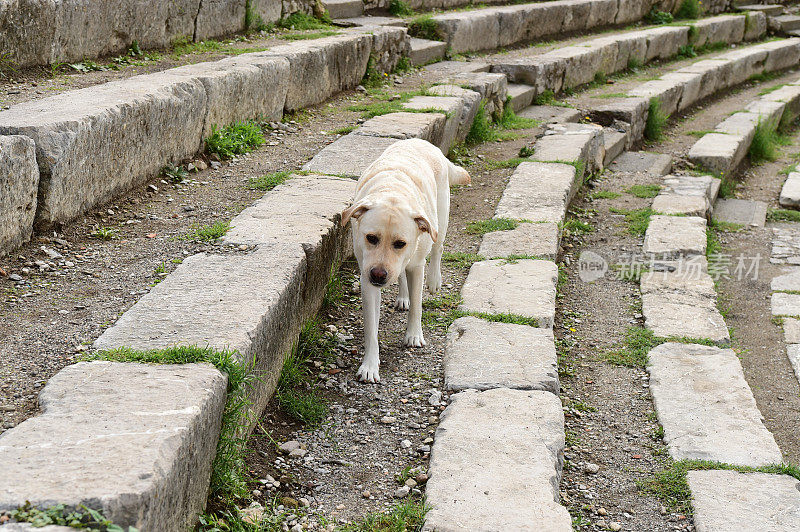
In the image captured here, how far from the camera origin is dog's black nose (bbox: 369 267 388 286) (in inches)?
158

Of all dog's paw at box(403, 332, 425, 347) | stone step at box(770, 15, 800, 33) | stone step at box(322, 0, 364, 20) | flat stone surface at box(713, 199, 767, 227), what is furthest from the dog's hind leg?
stone step at box(770, 15, 800, 33)

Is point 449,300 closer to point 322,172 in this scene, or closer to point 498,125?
point 322,172

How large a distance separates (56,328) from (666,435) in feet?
9.57

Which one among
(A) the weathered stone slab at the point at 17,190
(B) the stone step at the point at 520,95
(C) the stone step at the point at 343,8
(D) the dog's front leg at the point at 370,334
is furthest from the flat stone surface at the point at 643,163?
(A) the weathered stone slab at the point at 17,190

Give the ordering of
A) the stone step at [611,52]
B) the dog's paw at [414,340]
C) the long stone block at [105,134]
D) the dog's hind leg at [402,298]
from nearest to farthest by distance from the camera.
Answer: the long stone block at [105,134] < the dog's paw at [414,340] < the dog's hind leg at [402,298] < the stone step at [611,52]

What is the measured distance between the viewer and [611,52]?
42.4 ft

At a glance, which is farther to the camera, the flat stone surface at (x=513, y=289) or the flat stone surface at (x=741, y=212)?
the flat stone surface at (x=741, y=212)

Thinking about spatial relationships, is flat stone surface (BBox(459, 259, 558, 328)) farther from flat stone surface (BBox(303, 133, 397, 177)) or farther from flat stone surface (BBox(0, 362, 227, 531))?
flat stone surface (BBox(0, 362, 227, 531))

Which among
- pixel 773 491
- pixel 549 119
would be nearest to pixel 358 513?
pixel 773 491

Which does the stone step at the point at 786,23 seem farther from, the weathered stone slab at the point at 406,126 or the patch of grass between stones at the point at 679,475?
the patch of grass between stones at the point at 679,475

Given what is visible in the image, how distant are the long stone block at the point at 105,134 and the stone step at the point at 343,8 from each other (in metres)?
5.18

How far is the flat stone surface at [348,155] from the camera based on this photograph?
5.95 metres

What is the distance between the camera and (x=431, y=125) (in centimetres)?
725

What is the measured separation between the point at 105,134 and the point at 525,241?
2992 mm
